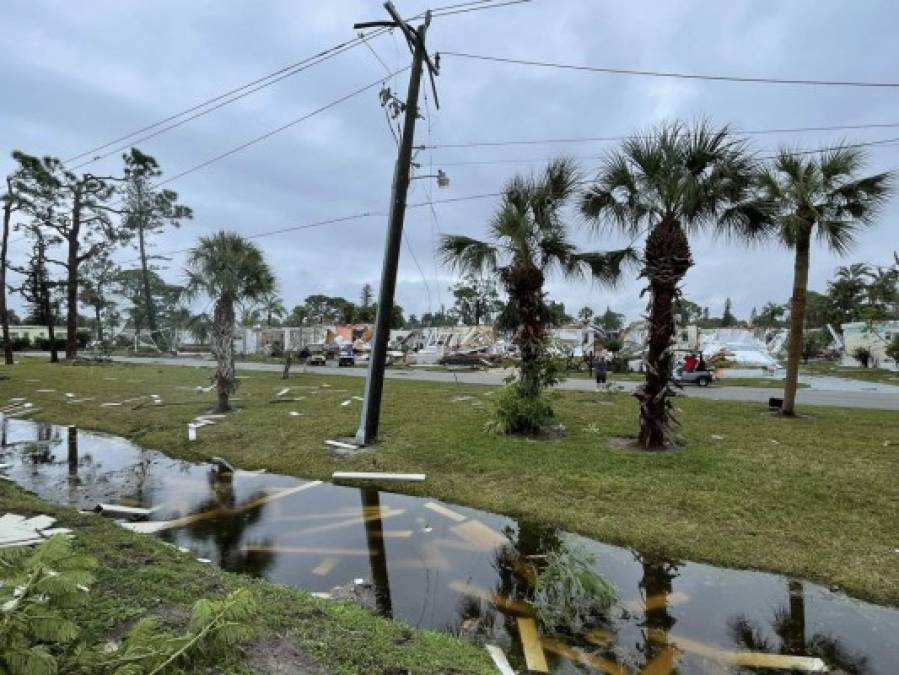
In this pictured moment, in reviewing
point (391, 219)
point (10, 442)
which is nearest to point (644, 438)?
point (391, 219)

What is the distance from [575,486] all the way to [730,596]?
2.73 meters

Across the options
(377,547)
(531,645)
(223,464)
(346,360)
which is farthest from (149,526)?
(346,360)

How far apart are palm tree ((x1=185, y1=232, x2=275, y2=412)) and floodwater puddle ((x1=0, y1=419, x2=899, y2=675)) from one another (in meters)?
5.95

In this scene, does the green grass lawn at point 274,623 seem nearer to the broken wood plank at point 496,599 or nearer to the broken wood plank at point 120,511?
the broken wood plank at point 496,599

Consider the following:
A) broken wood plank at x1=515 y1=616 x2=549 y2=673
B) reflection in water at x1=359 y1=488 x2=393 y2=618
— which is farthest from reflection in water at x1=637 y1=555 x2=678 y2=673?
reflection in water at x1=359 y1=488 x2=393 y2=618

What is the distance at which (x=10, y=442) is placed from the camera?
1087 cm

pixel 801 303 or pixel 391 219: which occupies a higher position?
pixel 391 219

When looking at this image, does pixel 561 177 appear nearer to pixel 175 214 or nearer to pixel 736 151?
pixel 736 151

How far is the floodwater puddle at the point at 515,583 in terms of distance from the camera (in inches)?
145

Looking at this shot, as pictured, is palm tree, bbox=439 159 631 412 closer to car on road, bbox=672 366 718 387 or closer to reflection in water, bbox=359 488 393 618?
reflection in water, bbox=359 488 393 618

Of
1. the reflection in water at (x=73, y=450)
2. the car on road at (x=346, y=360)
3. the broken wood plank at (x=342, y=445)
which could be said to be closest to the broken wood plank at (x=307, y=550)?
the broken wood plank at (x=342, y=445)

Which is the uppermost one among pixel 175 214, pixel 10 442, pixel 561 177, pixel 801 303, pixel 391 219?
pixel 175 214

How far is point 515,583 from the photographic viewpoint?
470 centimetres

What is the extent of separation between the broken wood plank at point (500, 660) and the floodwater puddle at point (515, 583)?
3.2 inches
